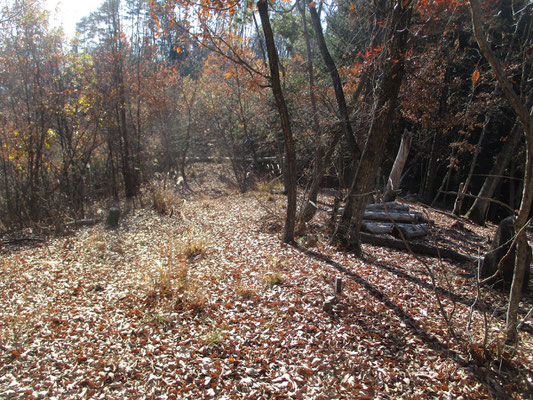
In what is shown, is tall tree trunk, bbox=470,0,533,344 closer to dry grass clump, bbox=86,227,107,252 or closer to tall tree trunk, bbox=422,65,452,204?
dry grass clump, bbox=86,227,107,252

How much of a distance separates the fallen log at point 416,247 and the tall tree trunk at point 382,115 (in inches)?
46.6

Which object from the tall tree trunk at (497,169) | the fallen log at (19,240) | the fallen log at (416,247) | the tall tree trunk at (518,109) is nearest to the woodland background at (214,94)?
the tall tree trunk at (497,169)

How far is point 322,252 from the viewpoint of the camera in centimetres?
632

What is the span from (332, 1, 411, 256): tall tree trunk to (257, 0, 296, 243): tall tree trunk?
3.74 feet

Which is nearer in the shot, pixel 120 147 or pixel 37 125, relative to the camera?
pixel 37 125

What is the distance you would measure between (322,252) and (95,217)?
736cm

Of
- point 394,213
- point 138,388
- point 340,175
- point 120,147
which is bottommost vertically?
point 138,388

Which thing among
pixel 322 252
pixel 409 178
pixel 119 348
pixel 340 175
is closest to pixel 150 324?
pixel 119 348

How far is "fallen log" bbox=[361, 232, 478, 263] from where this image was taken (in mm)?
6318

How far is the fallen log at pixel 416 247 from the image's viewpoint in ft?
20.7

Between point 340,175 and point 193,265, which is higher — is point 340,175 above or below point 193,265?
above

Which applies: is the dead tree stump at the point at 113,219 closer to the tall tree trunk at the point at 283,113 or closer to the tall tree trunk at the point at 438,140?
the tall tree trunk at the point at 283,113

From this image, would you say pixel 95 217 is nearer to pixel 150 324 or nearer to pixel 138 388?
pixel 150 324

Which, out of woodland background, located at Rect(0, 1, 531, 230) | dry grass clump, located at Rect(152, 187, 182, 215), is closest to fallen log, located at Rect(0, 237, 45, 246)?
woodland background, located at Rect(0, 1, 531, 230)
